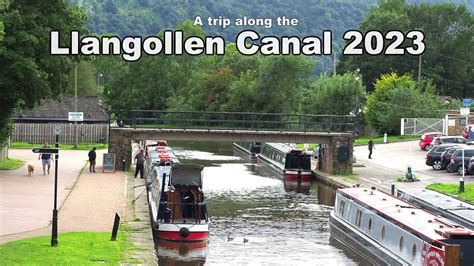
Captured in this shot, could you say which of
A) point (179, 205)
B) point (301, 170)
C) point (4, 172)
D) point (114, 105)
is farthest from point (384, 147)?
point (114, 105)

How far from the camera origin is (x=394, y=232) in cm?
2570

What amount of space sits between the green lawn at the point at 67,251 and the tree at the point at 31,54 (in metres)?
18.9

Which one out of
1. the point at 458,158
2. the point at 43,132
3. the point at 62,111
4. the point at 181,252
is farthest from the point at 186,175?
the point at 62,111

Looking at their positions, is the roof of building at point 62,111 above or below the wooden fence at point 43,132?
above

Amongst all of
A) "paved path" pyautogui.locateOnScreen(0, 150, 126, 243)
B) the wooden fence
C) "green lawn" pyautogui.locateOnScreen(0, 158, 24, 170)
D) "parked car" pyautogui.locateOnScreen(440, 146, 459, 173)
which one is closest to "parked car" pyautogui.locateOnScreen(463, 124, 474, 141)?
"parked car" pyautogui.locateOnScreen(440, 146, 459, 173)

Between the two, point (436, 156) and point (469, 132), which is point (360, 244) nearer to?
point (436, 156)

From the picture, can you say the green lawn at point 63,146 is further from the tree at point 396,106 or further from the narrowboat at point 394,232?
the narrowboat at point 394,232

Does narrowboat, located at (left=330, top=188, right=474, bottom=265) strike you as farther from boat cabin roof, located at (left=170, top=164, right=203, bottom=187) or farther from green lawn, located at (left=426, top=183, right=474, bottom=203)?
green lawn, located at (left=426, top=183, right=474, bottom=203)

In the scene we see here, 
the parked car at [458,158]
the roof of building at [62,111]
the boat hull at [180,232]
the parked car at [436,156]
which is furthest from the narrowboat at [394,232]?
the roof of building at [62,111]

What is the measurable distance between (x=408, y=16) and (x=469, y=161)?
7472 centimetres

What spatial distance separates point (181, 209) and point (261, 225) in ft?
16.6

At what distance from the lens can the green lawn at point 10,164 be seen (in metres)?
48.8

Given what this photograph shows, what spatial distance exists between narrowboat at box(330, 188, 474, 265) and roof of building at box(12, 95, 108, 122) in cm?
5295

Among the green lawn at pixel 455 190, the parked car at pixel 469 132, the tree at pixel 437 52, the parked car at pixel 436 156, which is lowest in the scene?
the green lawn at pixel 455 190
